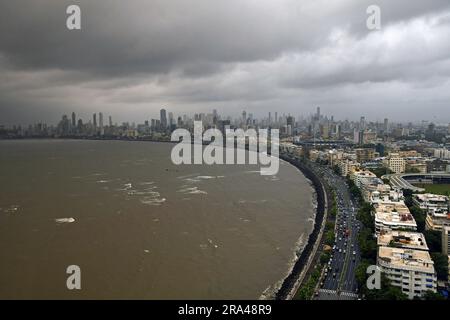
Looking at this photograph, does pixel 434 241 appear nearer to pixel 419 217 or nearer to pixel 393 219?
pixel 393 219

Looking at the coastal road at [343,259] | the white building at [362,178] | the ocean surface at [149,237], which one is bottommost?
the coastal road at [343,259]

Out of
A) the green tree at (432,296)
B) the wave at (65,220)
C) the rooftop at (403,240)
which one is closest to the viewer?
the green tree at (432,296)

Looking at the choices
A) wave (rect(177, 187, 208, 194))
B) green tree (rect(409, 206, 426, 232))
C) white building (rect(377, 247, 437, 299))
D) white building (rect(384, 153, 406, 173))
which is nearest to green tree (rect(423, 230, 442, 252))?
green tree (rect(409, 206, 426, 232))

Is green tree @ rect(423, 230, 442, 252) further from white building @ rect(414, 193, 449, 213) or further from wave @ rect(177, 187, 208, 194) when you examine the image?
wave @ rect(177, 187, 208, 194)

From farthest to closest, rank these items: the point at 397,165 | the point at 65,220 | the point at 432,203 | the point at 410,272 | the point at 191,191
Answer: the point at 397,165
the point at 191,191
the point at 432,203
the point at 65,220
the point at 410,272

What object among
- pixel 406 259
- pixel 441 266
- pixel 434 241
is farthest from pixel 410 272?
pixel 434 241

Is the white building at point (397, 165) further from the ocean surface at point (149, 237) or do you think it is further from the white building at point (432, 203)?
the white building at point (432, 203)

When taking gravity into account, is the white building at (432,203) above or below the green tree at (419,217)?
above

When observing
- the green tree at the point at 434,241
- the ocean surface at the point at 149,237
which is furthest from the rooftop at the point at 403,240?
the ocean surface at the point at 149,237
